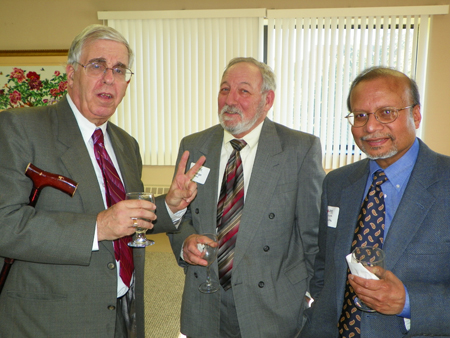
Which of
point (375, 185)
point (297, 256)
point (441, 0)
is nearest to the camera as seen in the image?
point (375, 185)

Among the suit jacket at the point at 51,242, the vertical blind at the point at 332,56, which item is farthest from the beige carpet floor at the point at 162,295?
the vertical blind at the point at 332,56

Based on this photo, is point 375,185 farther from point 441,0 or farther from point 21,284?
point 441,0

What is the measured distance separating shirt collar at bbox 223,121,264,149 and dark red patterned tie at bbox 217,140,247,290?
0.09m

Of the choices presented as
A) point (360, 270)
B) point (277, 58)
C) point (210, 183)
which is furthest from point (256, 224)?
point (277, 58)

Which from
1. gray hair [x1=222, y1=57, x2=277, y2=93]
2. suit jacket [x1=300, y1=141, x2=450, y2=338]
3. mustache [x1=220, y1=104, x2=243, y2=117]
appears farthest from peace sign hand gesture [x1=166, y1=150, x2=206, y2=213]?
suit jacket [x1=300, y1=141, x2=450, y2=338]

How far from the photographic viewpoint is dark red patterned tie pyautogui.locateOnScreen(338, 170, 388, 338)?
1788mm

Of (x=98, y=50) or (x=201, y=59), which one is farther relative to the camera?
(x=201, y=59)

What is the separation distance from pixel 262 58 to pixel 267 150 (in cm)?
420

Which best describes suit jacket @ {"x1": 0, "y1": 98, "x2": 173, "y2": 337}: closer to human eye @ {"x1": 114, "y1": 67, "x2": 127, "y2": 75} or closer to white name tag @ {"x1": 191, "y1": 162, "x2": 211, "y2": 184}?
human eye @ {"x1": 114, "y1": 67, "x2": 127, "y2": 75}

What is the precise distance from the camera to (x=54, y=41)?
6293 mm

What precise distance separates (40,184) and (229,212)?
3.32 ft

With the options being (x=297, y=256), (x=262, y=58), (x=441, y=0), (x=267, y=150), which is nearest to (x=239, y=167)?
(x=267, y=150)

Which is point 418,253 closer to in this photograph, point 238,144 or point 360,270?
point 360,270

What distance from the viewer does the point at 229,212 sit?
7.29 feet
